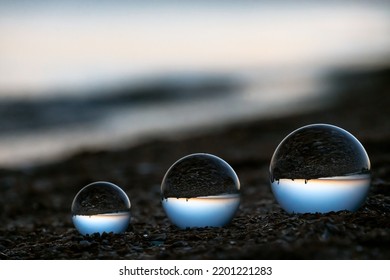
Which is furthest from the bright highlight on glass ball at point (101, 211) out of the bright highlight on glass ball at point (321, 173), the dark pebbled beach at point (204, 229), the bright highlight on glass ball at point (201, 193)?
the bright highlight on glass ball at point (321, 173)

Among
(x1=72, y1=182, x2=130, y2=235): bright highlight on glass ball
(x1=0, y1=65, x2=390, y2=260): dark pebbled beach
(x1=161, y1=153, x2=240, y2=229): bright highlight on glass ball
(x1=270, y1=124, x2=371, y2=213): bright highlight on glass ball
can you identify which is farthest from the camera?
(x1=72, y1=182, x2=130, y2=235): bright highlight on glass ball

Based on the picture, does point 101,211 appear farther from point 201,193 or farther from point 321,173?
point 321,173

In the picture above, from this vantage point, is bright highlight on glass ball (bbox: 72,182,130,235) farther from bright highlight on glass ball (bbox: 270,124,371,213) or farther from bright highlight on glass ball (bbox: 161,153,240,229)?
bright highlight on glass ball (bbox: 270,124,371,213)

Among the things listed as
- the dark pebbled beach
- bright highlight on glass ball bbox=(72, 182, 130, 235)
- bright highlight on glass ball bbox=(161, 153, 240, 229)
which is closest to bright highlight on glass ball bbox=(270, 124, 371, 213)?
the dark pebbled beach

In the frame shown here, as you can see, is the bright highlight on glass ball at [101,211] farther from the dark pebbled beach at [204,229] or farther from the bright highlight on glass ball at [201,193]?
the bright highlight on glass ball at [201,193]

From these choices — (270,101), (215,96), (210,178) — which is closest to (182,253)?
(210,178)

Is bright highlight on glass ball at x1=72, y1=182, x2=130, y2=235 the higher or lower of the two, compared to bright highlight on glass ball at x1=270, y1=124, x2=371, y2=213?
lower
